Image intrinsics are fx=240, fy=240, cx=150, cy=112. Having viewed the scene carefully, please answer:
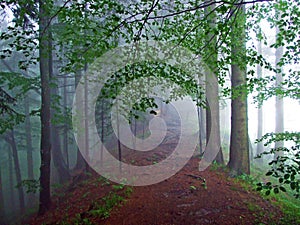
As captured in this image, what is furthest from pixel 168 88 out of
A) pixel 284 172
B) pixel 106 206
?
pixel 284 172

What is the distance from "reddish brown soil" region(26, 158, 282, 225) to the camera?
5.40m

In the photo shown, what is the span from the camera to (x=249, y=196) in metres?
6.63

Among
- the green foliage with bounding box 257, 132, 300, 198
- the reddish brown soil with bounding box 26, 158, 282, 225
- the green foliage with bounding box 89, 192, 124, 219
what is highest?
the green foliage with bounding box 257, 132, 300, 198

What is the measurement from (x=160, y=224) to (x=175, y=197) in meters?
1.45

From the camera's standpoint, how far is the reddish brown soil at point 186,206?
5398mm

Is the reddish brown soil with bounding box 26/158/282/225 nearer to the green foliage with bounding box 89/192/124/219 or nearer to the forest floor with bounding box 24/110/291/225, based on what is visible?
the forest floor with bounding box 24/110/291/225

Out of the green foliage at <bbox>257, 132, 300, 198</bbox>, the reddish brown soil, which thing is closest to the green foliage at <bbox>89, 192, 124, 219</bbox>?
the reddish brown soil

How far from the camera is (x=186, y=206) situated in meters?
6.01

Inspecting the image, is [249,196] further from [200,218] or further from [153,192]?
[153,192]

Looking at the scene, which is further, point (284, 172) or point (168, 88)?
point (168, 88)

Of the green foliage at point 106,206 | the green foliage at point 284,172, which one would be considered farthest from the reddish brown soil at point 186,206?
the green foliage at point 284,172

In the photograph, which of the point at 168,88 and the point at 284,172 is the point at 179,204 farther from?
the point at 284,172

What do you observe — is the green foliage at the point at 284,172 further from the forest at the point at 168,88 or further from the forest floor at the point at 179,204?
the forest floor at the point at 179,204

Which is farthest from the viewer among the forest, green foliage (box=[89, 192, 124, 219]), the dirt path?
green foliage (box=[89, 192, 124, 219])
